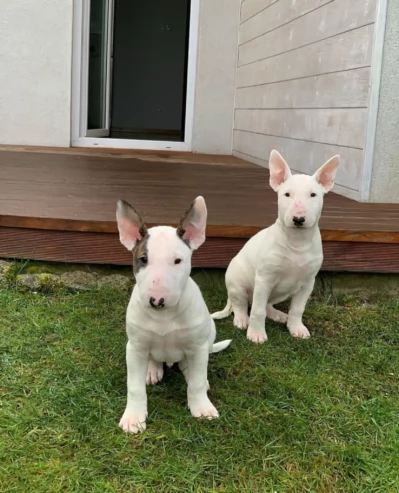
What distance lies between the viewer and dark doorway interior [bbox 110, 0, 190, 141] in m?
14.0

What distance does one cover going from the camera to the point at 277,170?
2.64 metres

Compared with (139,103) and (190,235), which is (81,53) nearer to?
(139,103)

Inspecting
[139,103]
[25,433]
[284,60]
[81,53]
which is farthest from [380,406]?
[139,103]

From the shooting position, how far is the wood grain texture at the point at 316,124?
4500 mm

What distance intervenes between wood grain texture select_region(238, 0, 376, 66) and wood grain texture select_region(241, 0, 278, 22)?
347mm

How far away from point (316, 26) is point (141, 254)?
434cm

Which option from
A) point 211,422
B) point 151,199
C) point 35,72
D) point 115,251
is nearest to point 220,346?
point 211,422

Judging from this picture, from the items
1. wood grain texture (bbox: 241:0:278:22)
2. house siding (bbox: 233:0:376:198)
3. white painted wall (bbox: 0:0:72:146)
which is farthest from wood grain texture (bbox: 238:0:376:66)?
white painted wall (bbox: 0:0:72:146)

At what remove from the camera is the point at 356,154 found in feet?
14.7

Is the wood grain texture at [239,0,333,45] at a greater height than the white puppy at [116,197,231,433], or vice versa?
the wood grain texture at [239,0,333,45]

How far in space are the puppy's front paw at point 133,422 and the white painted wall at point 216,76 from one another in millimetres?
7422

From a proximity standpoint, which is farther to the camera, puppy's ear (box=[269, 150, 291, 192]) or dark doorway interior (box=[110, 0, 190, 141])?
dark doorway interior (box=[110, 0, 190, 141])

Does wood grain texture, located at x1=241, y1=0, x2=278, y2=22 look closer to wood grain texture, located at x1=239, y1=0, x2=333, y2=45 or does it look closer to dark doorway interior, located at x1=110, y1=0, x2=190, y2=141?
wood grain texture, located at x1=239, y1=0, x2=333, y2=45

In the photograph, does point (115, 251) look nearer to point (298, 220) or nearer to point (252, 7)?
point (298, 220)
